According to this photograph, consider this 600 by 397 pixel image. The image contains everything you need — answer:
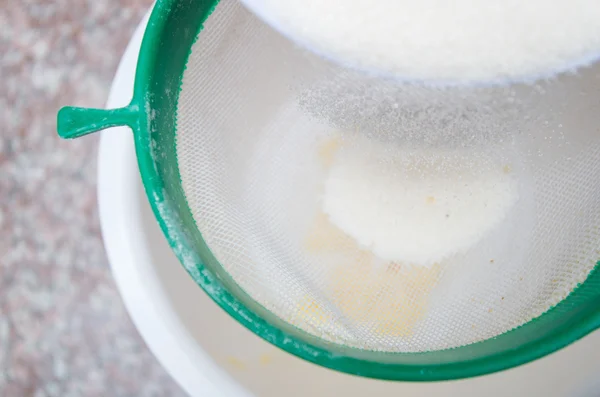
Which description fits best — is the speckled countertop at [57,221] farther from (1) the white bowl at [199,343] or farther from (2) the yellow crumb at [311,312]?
(2) the yellow crumb at [311,312]

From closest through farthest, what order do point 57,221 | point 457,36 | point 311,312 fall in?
point 457,36 < point 311,312 < point 57,221

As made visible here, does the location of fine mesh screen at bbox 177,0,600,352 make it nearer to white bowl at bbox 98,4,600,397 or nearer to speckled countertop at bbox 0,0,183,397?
white bowl at bbox 98,4,600,397

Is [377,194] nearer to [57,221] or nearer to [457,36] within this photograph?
[457,36]

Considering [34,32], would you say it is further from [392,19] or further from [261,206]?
[392,19]

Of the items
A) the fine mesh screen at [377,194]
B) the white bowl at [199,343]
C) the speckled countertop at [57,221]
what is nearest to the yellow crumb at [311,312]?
the fine mesh screen at [377,194]

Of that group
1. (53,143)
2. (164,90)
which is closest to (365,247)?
(164,90)

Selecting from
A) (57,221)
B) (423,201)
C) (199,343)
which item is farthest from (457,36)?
(57,221)
